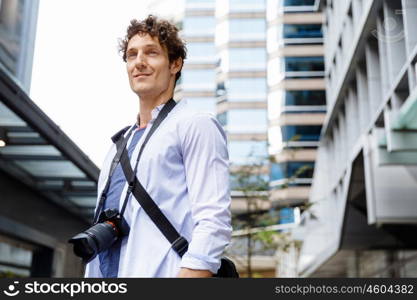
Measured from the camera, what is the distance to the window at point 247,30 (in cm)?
4450

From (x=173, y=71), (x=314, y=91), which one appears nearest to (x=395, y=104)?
(x=173, y=71)

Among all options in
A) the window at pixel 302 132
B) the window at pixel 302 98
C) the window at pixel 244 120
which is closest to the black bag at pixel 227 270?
the window at pixel 244 120

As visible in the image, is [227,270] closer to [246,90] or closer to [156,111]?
[156,111]

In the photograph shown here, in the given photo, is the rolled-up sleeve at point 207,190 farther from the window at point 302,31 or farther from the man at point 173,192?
the window at point 302,31

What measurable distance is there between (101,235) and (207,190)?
1.01 feet

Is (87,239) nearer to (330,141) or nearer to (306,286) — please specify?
(306,286)

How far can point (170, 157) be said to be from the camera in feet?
6.20

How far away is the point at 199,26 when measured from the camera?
1726 inches

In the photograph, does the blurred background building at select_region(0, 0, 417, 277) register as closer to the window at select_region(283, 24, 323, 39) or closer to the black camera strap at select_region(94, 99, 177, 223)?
the black camera strap at select_region(94, 99, 177, 223)

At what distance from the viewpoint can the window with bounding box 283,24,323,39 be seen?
4597cm

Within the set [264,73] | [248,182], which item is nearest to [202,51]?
[264,73]

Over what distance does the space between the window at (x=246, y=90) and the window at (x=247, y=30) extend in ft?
9.61

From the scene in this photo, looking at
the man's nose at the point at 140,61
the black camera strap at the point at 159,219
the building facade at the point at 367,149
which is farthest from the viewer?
the building facade at the point at 367,149

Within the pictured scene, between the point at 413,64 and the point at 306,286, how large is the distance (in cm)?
813
